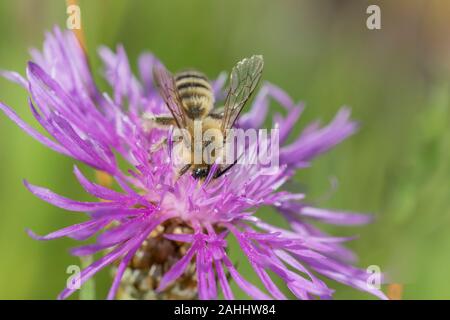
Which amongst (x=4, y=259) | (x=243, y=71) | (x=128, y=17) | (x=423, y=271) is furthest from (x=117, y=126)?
(x=423, y=271)

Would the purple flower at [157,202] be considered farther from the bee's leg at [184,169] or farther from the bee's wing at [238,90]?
the bee's wing at [238,90]

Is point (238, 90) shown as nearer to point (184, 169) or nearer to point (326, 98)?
point (184, 169)

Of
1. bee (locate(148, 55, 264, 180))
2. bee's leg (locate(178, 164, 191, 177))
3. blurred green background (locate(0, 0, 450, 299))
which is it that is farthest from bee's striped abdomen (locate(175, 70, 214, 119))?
blurred green background (locate(0, 0, 450, 299))

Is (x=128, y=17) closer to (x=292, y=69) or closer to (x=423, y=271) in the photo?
(x=292, y=69)

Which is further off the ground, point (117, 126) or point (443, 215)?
point (117, 126)

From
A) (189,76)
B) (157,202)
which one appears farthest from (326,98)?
(157,202)
